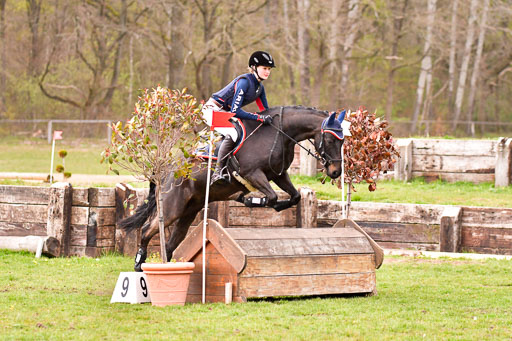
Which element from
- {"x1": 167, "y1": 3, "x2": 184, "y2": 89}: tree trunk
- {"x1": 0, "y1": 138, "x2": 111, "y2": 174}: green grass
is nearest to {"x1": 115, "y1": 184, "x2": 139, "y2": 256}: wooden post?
{"x1": 0, "y1": 138, "x2": 111, "y2": 174}: green grass

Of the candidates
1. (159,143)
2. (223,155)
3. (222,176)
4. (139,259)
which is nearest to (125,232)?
(139,259)

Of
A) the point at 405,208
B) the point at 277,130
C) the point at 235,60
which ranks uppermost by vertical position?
the point at 235,60

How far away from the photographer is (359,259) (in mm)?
7500

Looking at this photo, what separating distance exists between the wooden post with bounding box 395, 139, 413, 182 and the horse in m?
6.74

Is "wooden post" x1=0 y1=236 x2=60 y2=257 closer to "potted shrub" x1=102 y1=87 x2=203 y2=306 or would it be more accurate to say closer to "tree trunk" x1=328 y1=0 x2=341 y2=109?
"potted shrub" x1=102 y1=87 x2=203 y2=306

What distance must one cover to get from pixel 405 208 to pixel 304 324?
519cm

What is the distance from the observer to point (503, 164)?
1395 centimetres

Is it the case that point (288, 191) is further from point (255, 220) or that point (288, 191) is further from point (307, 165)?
point (307, 165)

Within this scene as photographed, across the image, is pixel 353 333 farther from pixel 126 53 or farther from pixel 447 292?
pixel 126 53

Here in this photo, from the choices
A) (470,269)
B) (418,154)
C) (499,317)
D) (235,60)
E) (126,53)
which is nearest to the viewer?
Answer: (499,317)

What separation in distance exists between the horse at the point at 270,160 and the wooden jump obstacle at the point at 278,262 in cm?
63

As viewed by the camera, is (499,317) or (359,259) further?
(359,259)

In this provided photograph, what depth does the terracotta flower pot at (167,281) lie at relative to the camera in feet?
21.9

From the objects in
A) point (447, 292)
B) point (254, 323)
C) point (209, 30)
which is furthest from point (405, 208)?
point (209, 30)
